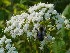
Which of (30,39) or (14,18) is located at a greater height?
(14,18)

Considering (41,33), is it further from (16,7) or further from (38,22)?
(16,7)

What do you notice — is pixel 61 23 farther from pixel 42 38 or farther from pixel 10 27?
pixel 10 27

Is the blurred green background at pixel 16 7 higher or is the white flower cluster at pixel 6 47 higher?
the blurred green background at pixel 16 7

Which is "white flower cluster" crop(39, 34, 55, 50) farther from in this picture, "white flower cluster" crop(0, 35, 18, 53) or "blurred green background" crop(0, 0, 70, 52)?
"blurred green background" crop(0, 0, 70, 52)

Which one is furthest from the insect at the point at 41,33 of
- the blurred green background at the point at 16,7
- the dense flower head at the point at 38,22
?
the blurred green background at the point at 16,7

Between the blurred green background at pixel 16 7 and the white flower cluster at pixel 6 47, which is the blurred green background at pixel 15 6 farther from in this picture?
the white flower cluster at pixel 6 47

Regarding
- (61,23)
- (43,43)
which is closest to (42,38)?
(43,43)

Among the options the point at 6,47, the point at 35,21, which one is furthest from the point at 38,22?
the point at 6,47

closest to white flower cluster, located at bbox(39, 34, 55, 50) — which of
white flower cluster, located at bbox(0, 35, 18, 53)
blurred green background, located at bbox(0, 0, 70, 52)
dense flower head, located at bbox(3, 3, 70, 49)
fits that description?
dense flower head, located at bbox(3, 3, 70, 49)
